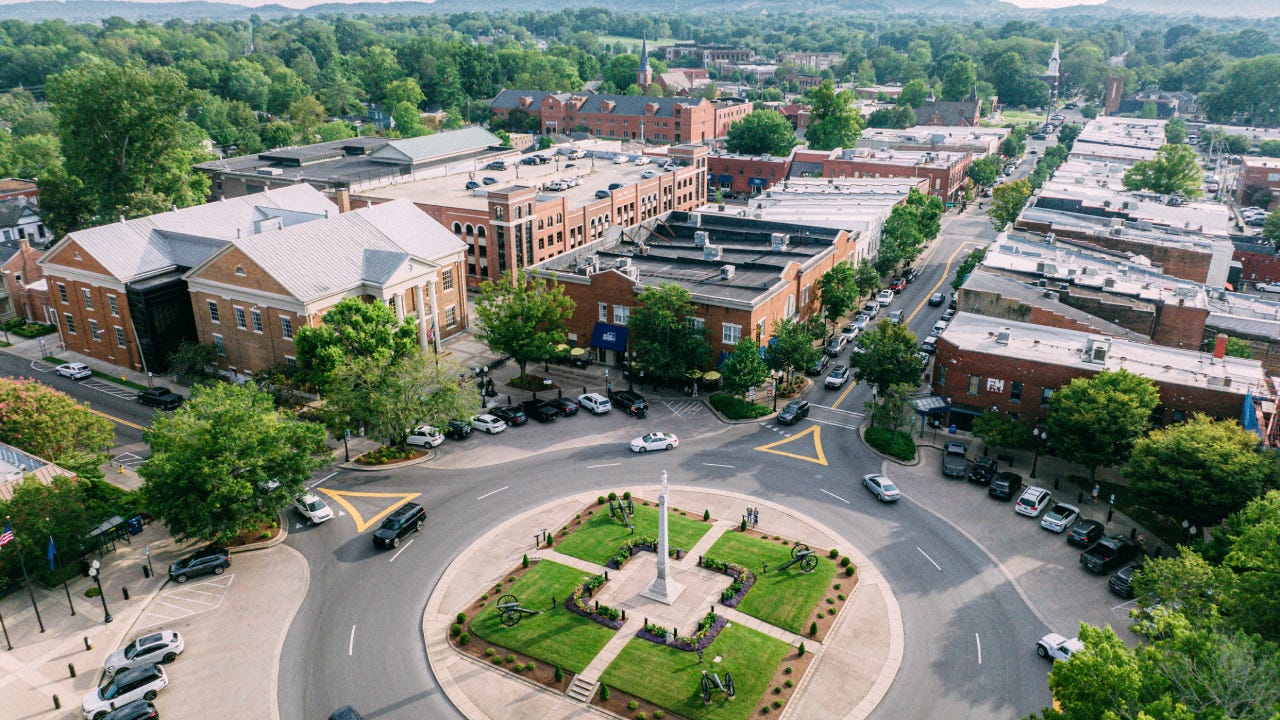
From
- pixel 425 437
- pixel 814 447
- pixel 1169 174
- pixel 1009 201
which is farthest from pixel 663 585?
pixel 1169 174

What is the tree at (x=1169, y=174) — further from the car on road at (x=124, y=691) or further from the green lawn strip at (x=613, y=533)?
the car on road at (x=124, y=691)

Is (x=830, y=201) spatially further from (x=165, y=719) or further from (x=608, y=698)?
(x=165, y=719)

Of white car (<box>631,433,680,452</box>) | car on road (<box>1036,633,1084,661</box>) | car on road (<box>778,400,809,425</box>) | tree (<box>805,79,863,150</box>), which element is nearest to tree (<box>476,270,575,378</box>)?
white car (<box>631,433,680,452</box>)

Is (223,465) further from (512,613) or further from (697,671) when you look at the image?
(697,671)

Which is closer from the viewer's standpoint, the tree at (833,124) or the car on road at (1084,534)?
the car on road at (1084,534)

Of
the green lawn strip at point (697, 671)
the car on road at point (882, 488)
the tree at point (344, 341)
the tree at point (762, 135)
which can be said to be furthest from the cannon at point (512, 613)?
the tree at point (762, 135)

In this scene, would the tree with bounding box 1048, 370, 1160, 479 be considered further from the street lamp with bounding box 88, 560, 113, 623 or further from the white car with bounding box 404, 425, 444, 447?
the street lamp with bounding box 88, 560, 113, 623
